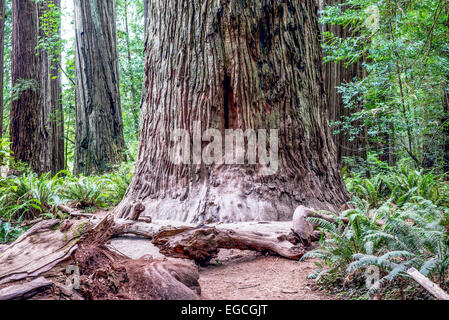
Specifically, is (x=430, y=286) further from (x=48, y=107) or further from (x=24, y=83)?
(x=48, y=107)

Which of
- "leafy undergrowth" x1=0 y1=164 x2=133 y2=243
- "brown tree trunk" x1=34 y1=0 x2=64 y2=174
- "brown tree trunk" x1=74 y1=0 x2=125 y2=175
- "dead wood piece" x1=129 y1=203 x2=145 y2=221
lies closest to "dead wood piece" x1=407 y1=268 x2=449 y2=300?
"dead wood piece" x1=129 y1=203 x2=145 y2=221

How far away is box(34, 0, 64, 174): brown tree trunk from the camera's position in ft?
32.4

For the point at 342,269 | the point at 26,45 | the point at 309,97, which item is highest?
the point at 26,45

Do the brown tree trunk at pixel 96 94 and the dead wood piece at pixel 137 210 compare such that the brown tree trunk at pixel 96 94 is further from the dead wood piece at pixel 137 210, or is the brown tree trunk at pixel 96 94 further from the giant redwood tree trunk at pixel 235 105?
the dead wood piece at pixel 137 210

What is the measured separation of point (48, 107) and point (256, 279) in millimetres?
15938

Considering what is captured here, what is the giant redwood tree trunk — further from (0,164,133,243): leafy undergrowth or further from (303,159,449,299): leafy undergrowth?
(0,164,133,243): leafy undergrowth

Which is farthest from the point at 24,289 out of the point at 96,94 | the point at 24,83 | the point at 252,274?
the point at 24,83

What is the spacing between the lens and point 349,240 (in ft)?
7.89

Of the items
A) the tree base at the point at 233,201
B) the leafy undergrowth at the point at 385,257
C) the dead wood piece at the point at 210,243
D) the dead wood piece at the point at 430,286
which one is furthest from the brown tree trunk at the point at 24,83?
the dead wood piece at the point at 430,286

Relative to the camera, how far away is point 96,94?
30.9 feet

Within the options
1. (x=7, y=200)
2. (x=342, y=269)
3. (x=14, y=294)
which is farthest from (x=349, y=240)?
(x=7, y=200)

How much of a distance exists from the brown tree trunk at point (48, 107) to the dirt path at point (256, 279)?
859 cm
